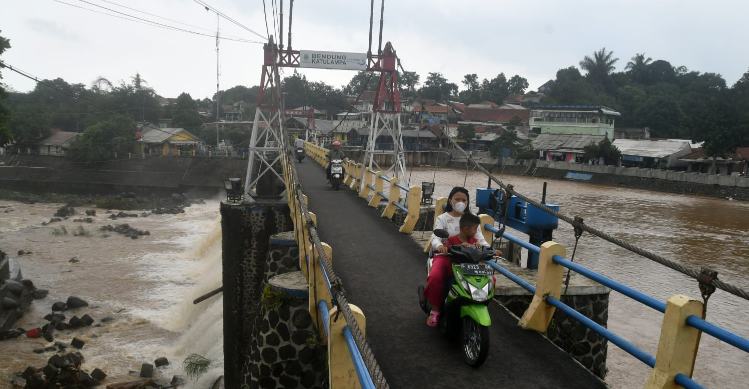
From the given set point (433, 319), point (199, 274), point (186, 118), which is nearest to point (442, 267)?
point (433, 319)

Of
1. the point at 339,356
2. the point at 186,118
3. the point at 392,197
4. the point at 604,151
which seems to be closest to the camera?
the point at 339,356

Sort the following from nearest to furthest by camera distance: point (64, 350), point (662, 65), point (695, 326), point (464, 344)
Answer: point (695, 326), point (464, 344), point (64, 350), point (662, 65)

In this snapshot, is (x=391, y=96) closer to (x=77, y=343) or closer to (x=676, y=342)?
(x=77, y=343)

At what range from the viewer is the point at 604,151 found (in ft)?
144

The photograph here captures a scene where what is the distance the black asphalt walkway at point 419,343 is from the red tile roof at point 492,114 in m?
58.4

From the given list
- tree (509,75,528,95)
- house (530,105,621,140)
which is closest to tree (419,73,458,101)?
tree (509,75,528,95)

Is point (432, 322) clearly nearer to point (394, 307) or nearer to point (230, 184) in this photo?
point (394, 307)

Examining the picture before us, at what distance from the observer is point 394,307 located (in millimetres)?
5531

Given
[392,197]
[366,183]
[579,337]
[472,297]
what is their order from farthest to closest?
[366,183]
[392,197]
[579,337]
[472,297]

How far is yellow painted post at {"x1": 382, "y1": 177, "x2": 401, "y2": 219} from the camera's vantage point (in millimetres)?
10477

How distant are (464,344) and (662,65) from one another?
82.9m

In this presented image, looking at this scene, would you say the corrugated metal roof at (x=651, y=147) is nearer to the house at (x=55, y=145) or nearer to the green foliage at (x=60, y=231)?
the green foliage at (x=60, y=231)

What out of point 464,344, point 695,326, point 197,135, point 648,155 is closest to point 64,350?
point 464,344

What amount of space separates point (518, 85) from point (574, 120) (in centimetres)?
4202
